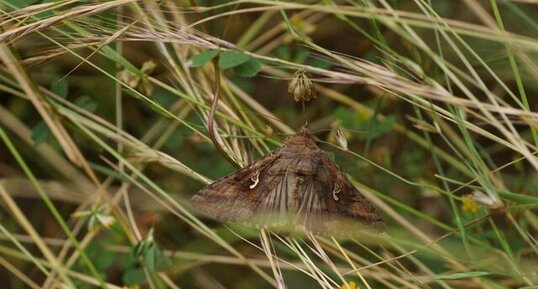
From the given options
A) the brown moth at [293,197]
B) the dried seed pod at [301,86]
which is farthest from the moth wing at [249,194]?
the dried seed pod at [301,86]

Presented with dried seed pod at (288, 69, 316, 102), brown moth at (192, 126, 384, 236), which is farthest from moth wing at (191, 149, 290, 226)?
dried seed pod at (288, 69, 316, 102)

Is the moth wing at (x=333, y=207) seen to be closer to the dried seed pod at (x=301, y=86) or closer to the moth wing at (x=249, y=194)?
the moth wing at (x=249, y=194)

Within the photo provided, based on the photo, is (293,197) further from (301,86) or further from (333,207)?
(301,86)

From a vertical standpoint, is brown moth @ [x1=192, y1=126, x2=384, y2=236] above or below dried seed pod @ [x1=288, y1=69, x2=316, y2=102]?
below

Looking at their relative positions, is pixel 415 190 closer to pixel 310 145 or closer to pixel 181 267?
pixel 181 267

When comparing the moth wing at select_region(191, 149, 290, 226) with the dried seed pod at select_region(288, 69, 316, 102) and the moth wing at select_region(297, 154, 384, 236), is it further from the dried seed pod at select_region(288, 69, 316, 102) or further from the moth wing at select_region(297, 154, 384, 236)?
the dried seed pod at select_region(288, 69, 316, 102)

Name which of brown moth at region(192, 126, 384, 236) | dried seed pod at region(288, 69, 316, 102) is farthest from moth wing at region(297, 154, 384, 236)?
dried seed pod at region(288, 69, 316, 102)

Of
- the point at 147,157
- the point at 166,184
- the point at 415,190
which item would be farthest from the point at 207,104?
the point at 415,190

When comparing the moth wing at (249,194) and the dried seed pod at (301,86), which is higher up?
the dried seed pod at (301,86)
